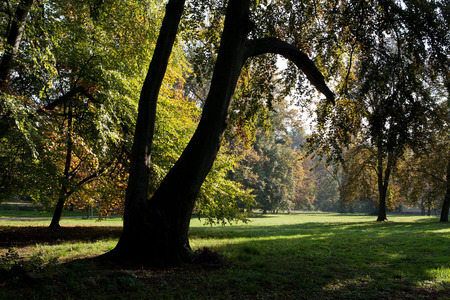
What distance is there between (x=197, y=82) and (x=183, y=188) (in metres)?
5.24

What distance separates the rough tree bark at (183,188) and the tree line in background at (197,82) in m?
0.04

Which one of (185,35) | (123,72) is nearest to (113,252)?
(123,72)

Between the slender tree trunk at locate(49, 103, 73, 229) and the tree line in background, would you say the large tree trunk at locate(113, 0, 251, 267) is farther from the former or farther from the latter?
the slender tree trunk at locate(49, 103, 73, 229)

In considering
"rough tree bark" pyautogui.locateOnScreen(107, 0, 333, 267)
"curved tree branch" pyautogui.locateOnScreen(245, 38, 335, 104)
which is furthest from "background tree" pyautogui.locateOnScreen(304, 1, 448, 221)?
"rough tree bark" pyautogui.locateOnScreen(107, 0, 333, 267)

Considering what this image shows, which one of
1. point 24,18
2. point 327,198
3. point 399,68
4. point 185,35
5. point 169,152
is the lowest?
point 327,198

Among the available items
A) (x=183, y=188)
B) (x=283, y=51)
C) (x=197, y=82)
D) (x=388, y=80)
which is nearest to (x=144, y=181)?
(x=183, y=188)

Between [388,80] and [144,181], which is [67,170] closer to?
[144,181]

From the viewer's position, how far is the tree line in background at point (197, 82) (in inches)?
251

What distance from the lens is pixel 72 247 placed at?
26.4ft

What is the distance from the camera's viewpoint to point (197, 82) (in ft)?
33.6

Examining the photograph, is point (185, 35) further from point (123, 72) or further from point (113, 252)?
point (113, 252)

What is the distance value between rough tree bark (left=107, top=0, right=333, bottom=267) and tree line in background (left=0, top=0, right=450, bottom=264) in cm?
4

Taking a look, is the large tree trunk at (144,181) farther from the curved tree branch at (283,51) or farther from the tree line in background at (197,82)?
the curved tree branch at (283,51)

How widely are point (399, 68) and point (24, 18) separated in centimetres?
1061
